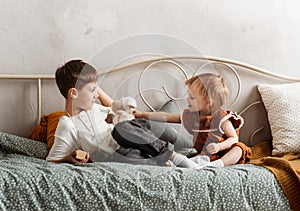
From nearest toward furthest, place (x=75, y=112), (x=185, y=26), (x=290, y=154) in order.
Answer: (x=75, y=112), (x=290, y=154), (x=185, y=26)

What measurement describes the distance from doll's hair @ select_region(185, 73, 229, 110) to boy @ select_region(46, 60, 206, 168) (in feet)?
0.92

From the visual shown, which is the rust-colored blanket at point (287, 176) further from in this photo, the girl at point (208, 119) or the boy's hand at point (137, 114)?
the boy's hand at point (137, 114)

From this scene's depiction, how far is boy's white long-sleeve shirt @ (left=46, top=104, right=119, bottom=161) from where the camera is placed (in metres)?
2.43

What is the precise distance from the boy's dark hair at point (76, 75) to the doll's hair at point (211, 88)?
1.43 feet

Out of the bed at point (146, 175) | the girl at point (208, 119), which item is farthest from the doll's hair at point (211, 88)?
the bed at point (146, 175)

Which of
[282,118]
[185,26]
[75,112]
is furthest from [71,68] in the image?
[282,118]

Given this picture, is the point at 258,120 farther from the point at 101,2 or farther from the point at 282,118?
the point at 101,2

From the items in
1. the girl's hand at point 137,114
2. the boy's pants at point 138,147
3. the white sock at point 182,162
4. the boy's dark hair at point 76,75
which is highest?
the boy's dark hair at point 76,75

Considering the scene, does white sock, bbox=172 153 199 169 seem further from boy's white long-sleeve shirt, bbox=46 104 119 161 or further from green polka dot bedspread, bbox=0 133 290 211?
boy's white long-sleeve shirt, bbox=46 104 119 161

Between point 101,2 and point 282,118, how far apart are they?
1.05 metres

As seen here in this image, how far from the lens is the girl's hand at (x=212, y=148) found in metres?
2.53

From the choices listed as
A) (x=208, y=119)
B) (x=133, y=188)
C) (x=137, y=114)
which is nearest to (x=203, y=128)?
(x=208, y=119)

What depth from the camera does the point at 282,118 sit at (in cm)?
292

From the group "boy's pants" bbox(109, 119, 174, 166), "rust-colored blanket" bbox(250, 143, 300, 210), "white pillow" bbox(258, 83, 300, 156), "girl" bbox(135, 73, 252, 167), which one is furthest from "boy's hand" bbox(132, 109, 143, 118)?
"white pillow" bbox(258, 83, 300, 156)
